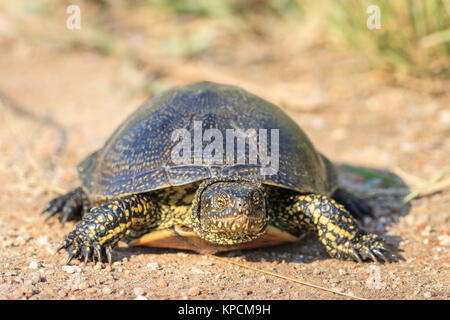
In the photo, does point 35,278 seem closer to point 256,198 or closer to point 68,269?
point 68,269

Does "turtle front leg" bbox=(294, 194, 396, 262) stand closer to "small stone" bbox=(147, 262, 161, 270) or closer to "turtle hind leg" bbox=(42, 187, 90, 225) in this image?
"small stone" bbox=(147, 262, 161, 270)

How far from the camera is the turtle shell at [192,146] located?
325 cm

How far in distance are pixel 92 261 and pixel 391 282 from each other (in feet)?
6.23

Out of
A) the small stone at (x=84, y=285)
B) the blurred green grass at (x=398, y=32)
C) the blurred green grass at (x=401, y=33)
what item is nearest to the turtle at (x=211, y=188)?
the small stone at (x=84, y=285)

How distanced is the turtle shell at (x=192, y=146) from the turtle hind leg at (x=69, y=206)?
23cm

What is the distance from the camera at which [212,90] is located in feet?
12.3

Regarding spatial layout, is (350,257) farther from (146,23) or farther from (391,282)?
(146,23)

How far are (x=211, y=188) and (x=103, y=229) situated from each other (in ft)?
2.50

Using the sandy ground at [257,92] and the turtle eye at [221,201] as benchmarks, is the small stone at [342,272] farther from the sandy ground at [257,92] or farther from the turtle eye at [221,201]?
the turtle eye at [221,201]

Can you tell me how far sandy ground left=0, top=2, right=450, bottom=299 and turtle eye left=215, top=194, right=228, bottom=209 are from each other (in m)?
0.45

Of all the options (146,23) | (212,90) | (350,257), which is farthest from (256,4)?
(350,257)

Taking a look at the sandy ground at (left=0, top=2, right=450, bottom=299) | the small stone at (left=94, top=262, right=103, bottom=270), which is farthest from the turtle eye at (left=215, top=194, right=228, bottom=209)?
the small stone at (left=94, top=262, right=103, bottom=270)

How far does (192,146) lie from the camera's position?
3.34 m

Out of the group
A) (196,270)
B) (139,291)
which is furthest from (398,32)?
(139,291)
